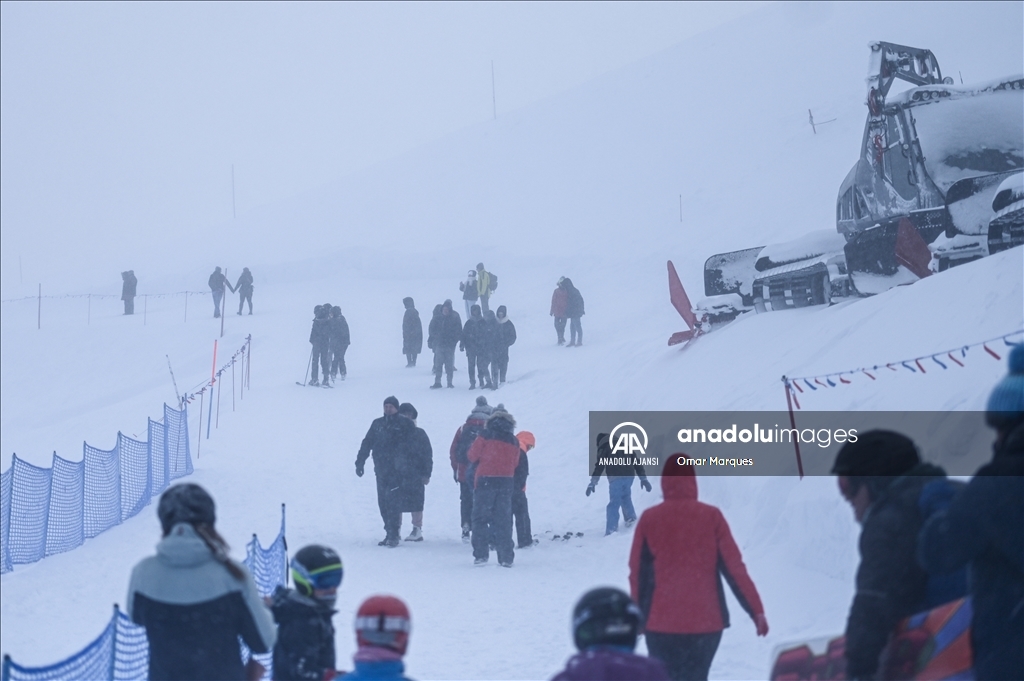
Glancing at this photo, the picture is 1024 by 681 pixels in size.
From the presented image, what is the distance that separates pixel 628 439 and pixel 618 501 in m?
1.38

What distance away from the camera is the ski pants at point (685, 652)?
472cm

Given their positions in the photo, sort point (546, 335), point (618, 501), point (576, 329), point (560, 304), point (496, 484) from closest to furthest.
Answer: point (496, 484) < point (618, 501) < point (560, 304) < point (576, 329) < point (546, 335)

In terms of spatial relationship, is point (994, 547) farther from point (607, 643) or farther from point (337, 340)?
point (337, 340)

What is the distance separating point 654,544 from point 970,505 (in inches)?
71.2

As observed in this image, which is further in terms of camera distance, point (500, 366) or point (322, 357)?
point (322, 357)

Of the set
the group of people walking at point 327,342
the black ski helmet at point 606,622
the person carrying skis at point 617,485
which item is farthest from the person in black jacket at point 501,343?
the black ski helmet at point 606,622

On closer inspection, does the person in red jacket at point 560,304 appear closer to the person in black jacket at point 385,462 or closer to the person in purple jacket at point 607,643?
the person in black jacket at point 385,462

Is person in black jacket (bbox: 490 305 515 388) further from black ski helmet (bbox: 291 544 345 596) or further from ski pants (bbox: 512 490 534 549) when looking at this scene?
black ski helmet (bbox: 291 544 345 596)

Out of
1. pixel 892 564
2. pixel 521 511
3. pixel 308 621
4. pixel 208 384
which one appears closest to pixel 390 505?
pixel 521 511

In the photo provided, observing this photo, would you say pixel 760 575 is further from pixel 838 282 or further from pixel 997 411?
pixel 838 282

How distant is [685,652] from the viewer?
473 cm

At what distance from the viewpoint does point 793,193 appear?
120ft

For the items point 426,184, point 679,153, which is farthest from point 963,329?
point 426,184

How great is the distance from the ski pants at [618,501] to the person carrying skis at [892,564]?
7.14m
